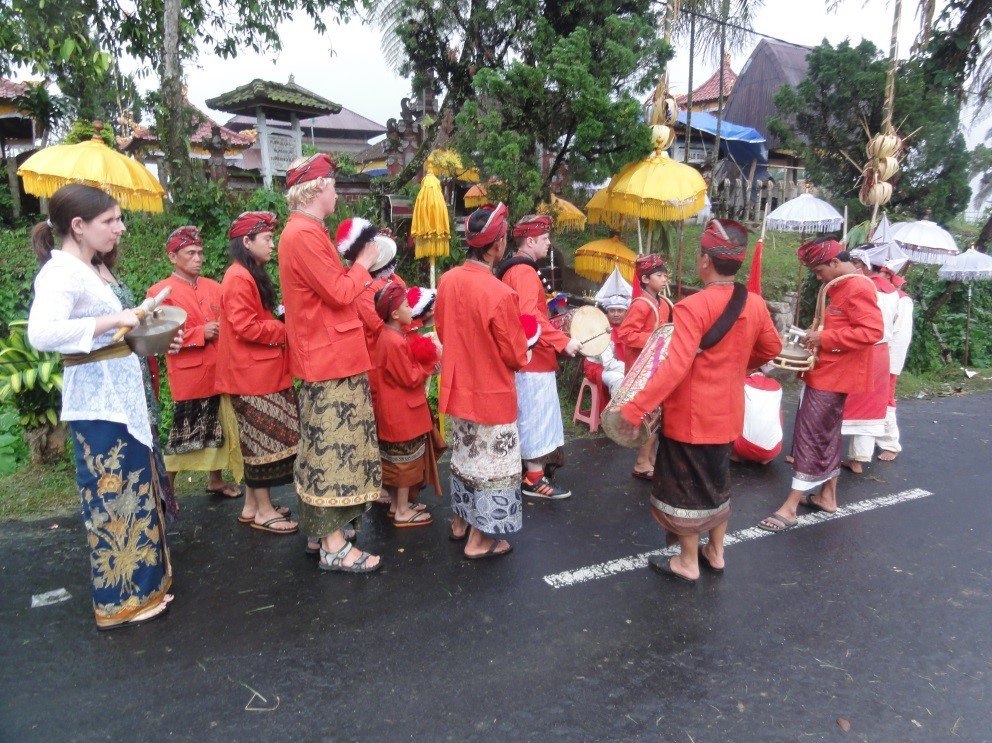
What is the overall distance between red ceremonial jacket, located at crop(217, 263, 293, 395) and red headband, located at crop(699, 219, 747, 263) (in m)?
2.37

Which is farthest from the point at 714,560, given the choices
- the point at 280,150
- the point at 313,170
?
the point at 280,150

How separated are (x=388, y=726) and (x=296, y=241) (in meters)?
2.15

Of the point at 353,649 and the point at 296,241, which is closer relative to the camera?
the point at 353,649

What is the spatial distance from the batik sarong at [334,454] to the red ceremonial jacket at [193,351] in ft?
3.53

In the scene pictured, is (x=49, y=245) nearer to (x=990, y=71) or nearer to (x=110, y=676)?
(x=110, y=676)

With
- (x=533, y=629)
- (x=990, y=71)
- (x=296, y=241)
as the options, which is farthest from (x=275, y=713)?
(x=990, y=71)

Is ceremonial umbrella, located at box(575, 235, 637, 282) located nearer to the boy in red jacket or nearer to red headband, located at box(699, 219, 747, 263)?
the boy in red jacket

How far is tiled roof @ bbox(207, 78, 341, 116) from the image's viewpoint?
10430 mm

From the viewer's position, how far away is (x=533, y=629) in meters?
3.11

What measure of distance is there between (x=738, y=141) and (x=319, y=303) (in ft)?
61.2

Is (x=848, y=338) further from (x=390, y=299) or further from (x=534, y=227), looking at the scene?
(x=390, y=299)

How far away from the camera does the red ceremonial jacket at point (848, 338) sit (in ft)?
13.3

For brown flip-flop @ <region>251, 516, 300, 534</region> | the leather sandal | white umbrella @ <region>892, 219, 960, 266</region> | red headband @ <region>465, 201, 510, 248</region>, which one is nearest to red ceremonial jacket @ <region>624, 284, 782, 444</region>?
red headband @ <region>465, 201, 510, 248</region>

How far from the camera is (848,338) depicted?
4.09 m
